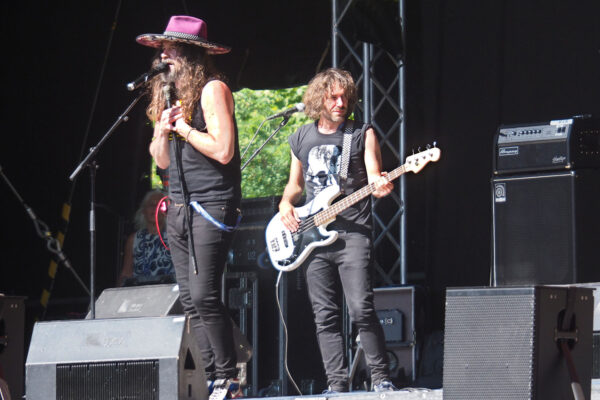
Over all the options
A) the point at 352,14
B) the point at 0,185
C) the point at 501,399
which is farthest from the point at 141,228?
the point at 501,399

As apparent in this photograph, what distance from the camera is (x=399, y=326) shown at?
6.10 m

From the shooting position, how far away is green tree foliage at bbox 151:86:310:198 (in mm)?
14656

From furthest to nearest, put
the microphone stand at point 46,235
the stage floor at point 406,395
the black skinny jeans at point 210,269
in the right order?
the microphone stand at point 46,235, the black skinny jeans at point 210,269, the stage floor at point 406,395

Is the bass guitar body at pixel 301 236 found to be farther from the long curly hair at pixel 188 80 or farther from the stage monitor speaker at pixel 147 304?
the long curly hair at pixel 188 80

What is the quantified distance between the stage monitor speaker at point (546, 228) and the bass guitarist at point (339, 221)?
123 cm

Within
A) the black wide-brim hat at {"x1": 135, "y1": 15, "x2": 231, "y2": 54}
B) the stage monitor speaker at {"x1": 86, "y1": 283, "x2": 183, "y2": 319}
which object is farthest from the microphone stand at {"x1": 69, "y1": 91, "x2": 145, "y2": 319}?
the black wide-brim hat at {"x1": 135, "y1": 15, "x2": 231, "y2": 54}

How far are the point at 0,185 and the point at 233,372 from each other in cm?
347

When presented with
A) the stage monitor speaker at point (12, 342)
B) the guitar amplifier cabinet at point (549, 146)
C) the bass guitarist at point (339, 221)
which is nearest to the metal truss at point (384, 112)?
the guitar amplifier cabinet at point (549, 146)

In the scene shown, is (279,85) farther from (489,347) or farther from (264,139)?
(264,139)

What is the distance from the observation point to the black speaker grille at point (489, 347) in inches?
123

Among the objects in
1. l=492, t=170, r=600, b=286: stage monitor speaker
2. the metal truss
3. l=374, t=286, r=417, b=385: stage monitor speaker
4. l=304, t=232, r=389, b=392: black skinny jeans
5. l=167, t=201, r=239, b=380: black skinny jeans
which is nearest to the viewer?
l=167, t=201, r=239, b=380: black skinny jeans

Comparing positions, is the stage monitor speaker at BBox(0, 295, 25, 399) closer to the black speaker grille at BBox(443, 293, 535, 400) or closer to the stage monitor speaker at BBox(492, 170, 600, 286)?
the black speaker grille at BBox(443, 293, 535, 400)

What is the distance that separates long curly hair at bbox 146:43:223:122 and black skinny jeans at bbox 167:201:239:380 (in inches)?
17.3

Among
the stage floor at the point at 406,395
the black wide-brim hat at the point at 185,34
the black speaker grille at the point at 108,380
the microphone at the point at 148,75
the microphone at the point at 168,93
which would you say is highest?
the black wide-brim hat at the point at 185,34
